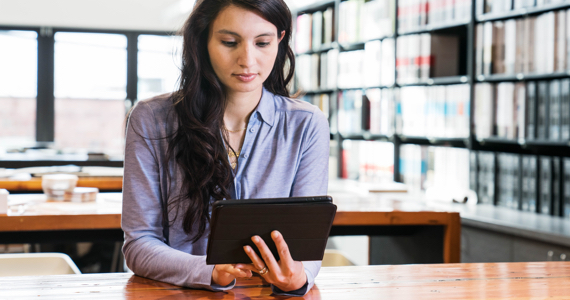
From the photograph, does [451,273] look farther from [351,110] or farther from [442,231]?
[351,110]

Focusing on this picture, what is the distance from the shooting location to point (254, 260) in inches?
36.8

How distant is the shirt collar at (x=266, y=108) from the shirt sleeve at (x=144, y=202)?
9.8 inches

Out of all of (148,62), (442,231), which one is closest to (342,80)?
(442,231)

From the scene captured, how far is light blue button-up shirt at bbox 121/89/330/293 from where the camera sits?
1.15 meters

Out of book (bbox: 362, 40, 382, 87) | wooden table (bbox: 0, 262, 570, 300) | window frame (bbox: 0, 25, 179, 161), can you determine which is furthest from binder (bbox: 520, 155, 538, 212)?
window frame (bbox: 0, 25, 179, 161)

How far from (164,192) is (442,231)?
1.06 metres

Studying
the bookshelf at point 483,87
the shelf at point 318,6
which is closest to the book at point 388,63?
the bookshelf at point 483,87

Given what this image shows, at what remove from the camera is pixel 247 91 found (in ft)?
4.15

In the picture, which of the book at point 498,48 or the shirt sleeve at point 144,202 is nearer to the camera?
Result: the shirt sleeve at point 144,202

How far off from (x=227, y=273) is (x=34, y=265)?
97 cm

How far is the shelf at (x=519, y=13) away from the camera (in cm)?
260

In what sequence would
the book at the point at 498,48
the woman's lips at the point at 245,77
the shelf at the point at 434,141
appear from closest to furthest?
the woman's lips at the point at 245,77
the book at the point at 498,48
the shelf at the point at 434,141

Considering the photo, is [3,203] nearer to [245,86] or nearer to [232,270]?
[245,86]

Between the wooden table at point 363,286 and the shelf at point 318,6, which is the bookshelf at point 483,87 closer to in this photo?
the shelf at point 318,6
